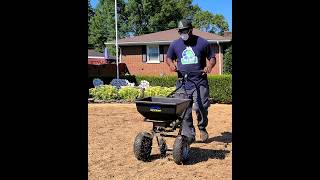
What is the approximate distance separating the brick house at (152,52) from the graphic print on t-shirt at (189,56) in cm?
2145

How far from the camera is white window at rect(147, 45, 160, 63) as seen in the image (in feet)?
98.5

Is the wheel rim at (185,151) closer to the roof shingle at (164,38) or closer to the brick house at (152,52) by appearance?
the brick house at (152,52)

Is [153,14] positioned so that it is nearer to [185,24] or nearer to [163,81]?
[163,81]

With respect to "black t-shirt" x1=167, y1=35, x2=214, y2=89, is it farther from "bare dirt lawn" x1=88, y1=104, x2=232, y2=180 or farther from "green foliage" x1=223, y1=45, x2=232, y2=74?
"green foliage" x1=223, y1=45, x2=232, y2=74

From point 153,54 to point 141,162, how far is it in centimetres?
2427

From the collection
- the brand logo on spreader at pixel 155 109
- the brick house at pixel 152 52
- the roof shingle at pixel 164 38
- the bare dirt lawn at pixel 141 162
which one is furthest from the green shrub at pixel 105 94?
the roof shingle at pixel 164 38

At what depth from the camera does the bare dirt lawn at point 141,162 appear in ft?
18.5

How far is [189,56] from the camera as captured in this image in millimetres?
7125

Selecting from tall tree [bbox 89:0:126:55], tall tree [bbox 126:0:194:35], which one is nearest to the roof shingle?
tall tree [bbox 126:0:194:35]
